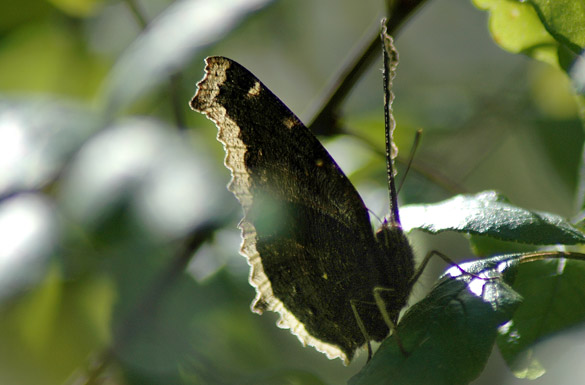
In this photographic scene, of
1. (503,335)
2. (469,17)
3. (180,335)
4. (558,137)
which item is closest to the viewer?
(503,335)

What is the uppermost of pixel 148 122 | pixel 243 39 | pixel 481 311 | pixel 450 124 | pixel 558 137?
pixel 243 39

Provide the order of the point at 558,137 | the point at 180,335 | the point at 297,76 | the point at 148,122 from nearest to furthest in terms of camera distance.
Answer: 1. the point at 180,335
2. the point at 148,122
3. the point at 558,137
4. the point at 297,76

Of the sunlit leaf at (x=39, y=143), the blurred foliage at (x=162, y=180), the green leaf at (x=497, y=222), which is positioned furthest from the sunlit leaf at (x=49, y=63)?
the green leaf at (x=497, y=222)

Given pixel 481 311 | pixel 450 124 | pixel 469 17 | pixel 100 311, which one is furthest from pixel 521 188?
pixel 481 311

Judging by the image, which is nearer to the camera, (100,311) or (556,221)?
(556,221)

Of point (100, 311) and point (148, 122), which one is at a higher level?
point (148, 122)

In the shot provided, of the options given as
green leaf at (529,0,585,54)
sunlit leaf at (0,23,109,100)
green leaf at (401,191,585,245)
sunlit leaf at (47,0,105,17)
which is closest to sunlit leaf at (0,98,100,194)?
sunlit leaf at (47,0,105,17)

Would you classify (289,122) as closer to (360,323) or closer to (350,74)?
(350,74)

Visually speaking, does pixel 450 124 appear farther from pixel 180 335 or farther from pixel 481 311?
pixel 481 311
